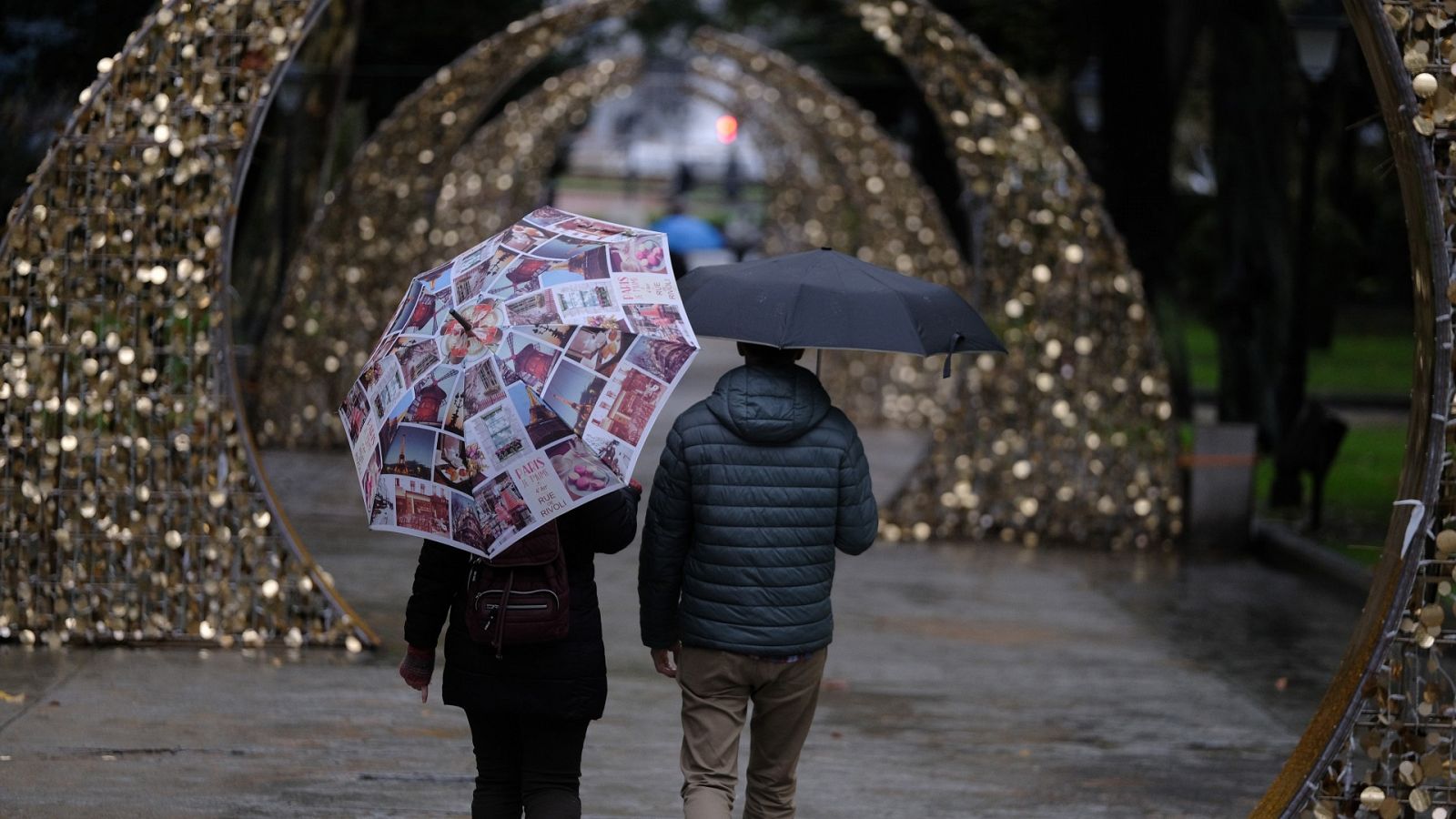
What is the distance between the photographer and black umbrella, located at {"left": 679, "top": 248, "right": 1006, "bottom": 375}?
495 centimetres

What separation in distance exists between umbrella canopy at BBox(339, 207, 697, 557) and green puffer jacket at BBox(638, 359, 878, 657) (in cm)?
38

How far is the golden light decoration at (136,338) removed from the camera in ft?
25.6

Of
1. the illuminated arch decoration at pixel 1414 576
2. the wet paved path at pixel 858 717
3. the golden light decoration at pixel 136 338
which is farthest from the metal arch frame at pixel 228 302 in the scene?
the illuminated arch decoration at pixel 1414 576

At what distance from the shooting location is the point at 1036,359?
40.5 ft

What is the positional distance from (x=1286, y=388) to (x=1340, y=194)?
13921mm

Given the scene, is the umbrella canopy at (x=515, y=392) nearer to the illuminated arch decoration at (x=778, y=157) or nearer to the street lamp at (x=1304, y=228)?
the street lamp at (x=1304, y=228)

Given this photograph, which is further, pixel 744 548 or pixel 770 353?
pixel 770 353

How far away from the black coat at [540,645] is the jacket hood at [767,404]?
0.32 meters

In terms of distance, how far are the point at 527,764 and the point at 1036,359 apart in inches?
316

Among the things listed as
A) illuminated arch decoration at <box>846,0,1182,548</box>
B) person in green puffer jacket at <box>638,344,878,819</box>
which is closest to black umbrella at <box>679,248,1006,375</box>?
person in green puffer jacket at <box>638,344,878,819</box>

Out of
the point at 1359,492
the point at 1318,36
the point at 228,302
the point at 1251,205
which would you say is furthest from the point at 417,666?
the point at 1251,205

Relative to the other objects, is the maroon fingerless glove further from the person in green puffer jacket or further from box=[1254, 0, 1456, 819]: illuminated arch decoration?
box=[1254, 0, 1456, 819]: illuminated arch decoration

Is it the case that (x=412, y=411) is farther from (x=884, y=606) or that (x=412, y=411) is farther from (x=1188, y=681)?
(x=884, y=606)

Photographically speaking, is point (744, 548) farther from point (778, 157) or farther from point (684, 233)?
point (684, 233)
